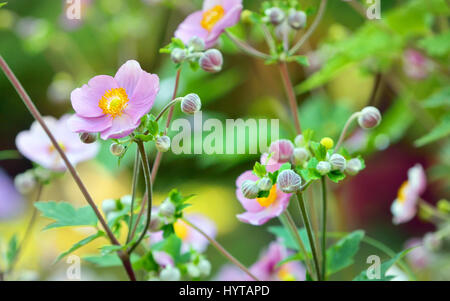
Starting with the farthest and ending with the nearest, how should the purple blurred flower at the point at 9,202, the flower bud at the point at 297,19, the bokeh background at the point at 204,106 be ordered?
1. the purple blurred flower at the point at 9,202
2. the bokeh background at the point at 204,106
3. the flower bud at the point at 297,19

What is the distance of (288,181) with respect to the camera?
12.3 inches

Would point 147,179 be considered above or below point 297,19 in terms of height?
below

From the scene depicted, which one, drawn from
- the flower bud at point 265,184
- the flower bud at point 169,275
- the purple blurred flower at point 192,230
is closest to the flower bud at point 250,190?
the flower bud at point 265,184

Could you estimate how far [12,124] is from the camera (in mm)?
1229

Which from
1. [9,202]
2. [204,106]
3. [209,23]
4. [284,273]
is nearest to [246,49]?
[209,23]

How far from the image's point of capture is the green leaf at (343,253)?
0.40m

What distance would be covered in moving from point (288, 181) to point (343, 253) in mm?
125

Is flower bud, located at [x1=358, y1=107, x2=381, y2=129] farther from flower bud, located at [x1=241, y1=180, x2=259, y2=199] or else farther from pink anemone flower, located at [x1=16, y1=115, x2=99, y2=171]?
pink anemone flower, located at [x1=16, y1=115, x2=99, y2=171]

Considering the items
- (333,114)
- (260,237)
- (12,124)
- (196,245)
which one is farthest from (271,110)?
(12,124)

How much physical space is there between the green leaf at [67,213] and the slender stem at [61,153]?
2cm

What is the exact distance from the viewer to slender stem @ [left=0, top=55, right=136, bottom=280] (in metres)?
0.34

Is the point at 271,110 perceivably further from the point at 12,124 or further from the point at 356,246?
the point at 12,124

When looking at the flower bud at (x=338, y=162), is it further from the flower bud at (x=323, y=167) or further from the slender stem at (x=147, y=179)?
the slender stem at (x=147, y=179)

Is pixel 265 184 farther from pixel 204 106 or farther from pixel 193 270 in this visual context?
pixel 204 106
